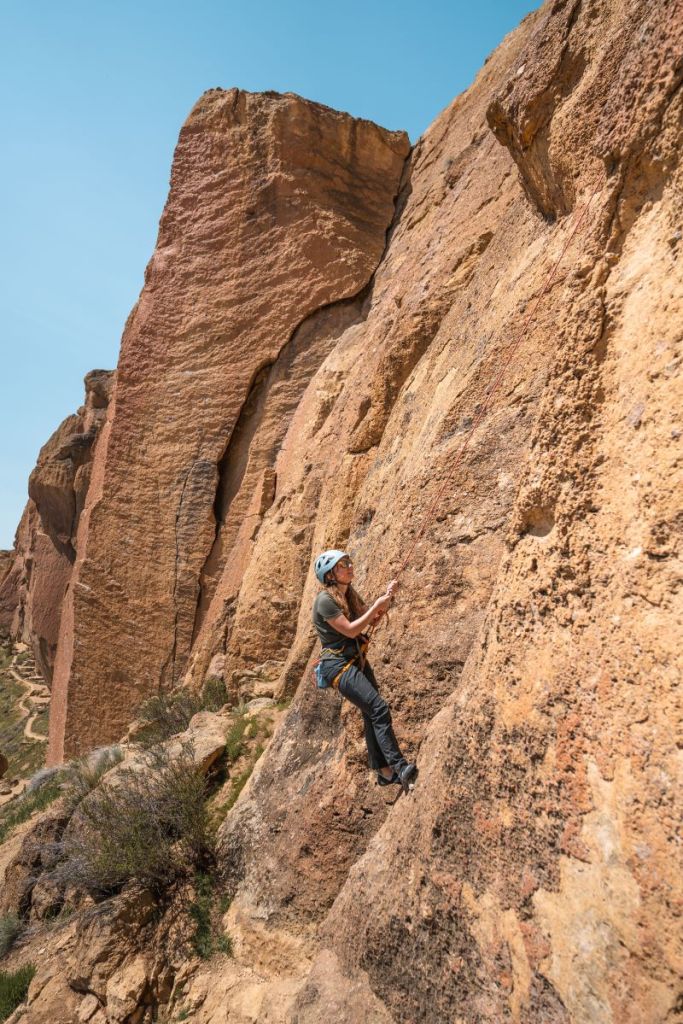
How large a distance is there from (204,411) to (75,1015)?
760 centimetres

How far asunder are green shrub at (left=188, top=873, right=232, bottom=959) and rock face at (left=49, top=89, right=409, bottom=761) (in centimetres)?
510

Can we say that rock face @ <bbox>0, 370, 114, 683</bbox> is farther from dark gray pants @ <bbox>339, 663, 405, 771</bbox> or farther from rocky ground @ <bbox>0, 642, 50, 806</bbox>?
dark gray pants @ <bbox>339, 663, 405, 771</bbox>

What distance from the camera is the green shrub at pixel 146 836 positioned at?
4.78 m

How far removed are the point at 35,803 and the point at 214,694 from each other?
3.26 m

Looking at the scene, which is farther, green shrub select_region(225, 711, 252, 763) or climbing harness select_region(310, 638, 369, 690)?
green shrub select_region(225, 711, 252, 763)

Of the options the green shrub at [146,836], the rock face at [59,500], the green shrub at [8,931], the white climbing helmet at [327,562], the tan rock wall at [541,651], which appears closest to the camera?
the tan rock wall at [541,651]

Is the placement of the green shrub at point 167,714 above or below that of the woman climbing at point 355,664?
below

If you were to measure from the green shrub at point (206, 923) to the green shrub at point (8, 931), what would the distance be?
1.96 m

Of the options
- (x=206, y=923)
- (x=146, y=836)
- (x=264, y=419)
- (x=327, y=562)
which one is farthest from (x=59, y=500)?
(x=327, y=562)

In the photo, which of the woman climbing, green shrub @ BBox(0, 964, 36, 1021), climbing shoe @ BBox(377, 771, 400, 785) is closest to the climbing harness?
the woman climbing

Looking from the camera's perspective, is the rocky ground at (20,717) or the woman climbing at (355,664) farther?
the rocky ground at (20,717)

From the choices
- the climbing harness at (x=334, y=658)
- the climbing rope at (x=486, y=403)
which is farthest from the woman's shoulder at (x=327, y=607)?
the climbing rope at (x=486, y=403)

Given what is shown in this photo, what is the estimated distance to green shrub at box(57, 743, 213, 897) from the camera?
4.78 m

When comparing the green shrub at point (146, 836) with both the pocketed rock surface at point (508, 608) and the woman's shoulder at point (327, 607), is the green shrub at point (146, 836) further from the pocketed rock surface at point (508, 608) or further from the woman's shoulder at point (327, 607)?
the woman's shoulder at point (327, 607)
